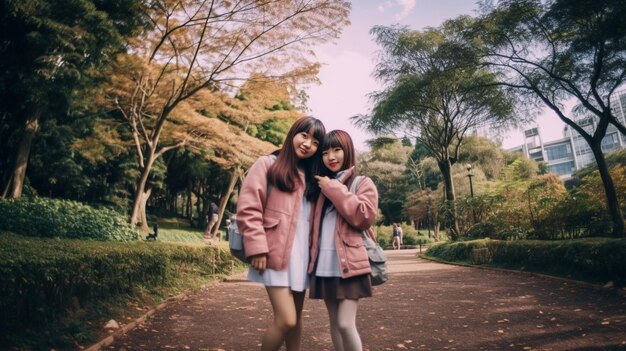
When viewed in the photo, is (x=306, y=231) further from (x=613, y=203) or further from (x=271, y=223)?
(x=613, y=203)

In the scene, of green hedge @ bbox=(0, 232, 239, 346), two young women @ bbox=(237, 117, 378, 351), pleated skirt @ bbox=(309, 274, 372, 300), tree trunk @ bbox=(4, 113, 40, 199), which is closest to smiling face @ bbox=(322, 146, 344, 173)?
two young women @ bbox=(237, 117, 378, 351)

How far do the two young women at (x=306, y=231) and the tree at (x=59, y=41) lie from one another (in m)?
6.77

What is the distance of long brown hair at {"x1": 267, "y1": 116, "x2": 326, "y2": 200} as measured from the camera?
2.19m

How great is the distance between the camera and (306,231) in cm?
224

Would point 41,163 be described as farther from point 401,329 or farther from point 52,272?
point 401,329

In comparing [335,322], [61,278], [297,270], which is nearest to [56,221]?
[61,278]

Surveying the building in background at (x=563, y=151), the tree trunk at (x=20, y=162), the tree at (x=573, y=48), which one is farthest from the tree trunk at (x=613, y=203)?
the building in background at (x=563, y=151)

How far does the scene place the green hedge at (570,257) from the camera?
5641mm

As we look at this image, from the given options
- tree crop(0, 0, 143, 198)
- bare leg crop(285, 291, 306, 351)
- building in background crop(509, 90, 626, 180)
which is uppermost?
building in background crop(509, 90, 626, 180)

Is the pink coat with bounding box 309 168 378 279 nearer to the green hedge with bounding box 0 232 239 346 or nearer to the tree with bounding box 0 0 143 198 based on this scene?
the green hedge with bounding box 0 232 239 346

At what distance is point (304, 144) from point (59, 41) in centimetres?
715

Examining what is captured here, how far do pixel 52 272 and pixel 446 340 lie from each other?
12.2 ft

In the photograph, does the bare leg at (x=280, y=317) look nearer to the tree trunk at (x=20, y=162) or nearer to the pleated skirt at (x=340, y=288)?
the pleated skirt at (x=340, y=288)

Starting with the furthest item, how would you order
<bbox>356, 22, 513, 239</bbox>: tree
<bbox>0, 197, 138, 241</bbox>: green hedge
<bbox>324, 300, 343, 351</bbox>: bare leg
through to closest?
1. <bbox>356, 22, 513, 239</bbox>: tree
2. <bbox>0, 197, 138, 241</bbox>: green hedge
3. <bbox>324, 300, 343, 351</bbox>: bare leg
